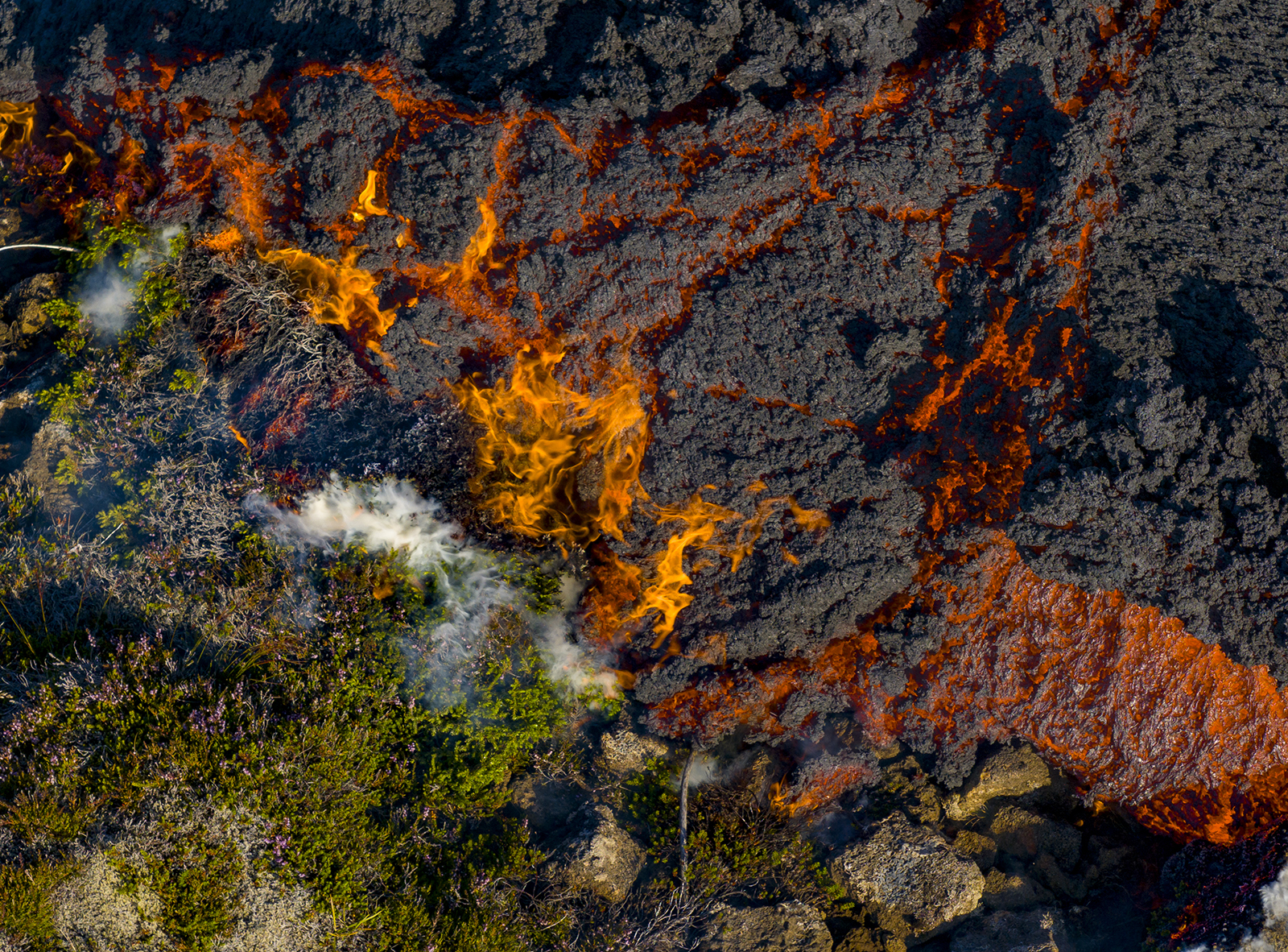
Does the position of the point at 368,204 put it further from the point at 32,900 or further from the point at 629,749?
the point at 32,900

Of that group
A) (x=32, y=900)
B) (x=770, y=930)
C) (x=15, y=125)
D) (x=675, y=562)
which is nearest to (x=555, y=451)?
(x=675, y=562)

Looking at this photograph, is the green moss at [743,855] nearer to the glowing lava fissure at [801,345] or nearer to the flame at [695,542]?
the glowing lava fissure at [801,345]

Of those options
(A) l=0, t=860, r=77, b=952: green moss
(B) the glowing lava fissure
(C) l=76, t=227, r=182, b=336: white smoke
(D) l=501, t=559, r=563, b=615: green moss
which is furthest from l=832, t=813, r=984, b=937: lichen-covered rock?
(C) l=76, t=227, r=182, b=336: white smoke

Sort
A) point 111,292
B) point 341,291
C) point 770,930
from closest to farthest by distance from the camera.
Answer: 1. point 770,930
2. point 341,291
3. point 111,292

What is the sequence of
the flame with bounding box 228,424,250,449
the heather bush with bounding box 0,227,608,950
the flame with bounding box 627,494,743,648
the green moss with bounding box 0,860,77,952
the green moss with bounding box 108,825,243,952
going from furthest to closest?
the flame with bounding box 228,424,250,449 → the flame with bounding box 627,494,743,648 → the heather bush with bounding box 0,227,608,950 → the green moss with bounding box 108,825,243,952 → the green moss with bounding box 0,860,77,952

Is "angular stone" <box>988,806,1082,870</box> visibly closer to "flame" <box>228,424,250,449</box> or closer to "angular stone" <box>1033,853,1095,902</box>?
"angular stone" <box>1033,853,1095,902</box>

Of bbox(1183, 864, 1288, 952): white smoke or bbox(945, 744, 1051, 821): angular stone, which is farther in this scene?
bbox(945, 744, 1051, 821): angular stone
